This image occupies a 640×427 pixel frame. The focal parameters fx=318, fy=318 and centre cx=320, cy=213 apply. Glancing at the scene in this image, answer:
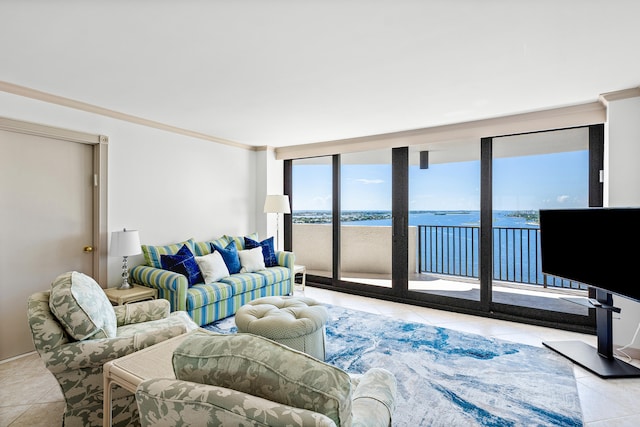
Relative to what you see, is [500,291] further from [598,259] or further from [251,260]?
[251,260]

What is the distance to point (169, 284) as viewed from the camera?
329cm

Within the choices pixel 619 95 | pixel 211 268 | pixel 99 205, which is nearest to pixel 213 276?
pixel 211 268

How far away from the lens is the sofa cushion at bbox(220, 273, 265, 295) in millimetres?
3838

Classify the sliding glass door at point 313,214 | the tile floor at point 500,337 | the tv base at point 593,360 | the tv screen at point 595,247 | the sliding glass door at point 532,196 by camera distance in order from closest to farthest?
the tile floor at point 500,337 → the tv screen at point 595,247 → the tv base at point 593,360 → the sliding glass door at point 532,196 → the sliding glass door at point 313,214

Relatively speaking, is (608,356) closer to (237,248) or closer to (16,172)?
(237,248)

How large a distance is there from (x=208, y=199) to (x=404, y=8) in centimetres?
378

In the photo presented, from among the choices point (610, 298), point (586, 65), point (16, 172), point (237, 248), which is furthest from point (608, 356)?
point (16, 172)

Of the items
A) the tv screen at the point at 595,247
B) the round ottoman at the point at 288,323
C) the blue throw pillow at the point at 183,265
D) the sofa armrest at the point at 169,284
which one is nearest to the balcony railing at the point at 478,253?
the tv screen at the point at 595,247

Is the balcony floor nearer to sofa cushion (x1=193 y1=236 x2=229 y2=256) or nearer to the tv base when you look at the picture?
the tv base

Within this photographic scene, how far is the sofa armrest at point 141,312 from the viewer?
2447 millimetres

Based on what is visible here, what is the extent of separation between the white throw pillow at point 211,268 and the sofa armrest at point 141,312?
1.11 m

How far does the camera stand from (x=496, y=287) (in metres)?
4.30

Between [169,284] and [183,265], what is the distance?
1.18 ft

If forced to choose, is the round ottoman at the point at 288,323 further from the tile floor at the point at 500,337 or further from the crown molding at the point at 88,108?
the crown molding at the point at 88,108
